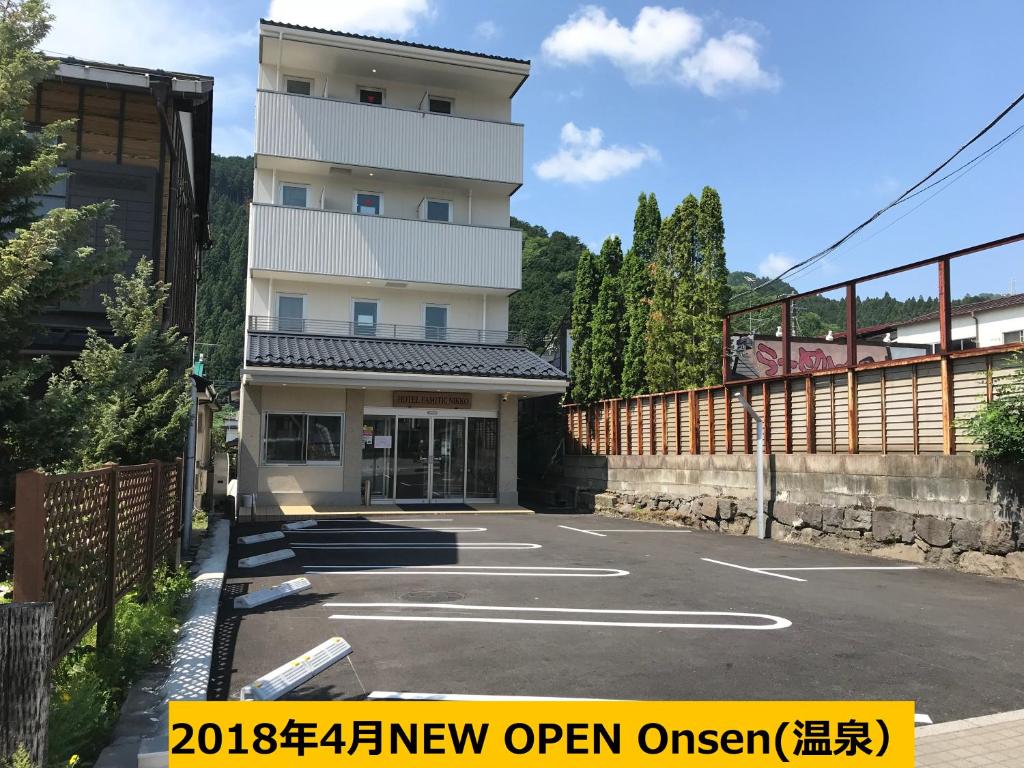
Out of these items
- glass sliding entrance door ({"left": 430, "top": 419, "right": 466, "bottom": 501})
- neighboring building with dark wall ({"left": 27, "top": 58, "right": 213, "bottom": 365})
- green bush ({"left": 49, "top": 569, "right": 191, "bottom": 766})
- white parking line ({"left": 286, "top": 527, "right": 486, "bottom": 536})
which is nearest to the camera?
green bush ({"left": 49, "top": 569, "right": 191, "bottom": 766})

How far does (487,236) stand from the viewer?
72.1 feet

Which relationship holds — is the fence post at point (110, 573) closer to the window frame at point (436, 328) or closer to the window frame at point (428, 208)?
the window frame at point (436, 328)

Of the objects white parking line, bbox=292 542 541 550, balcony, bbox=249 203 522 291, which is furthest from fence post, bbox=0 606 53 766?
balcony, bbox=249 203 522 291

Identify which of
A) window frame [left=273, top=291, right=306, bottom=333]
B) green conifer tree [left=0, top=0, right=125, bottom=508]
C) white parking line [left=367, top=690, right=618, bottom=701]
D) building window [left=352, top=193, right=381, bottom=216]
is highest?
building window [left=352, top=193, right=381, bottom=216]

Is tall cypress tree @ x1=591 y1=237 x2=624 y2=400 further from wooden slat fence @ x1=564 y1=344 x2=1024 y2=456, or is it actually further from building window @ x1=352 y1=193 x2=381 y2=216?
building window @ x1=352 y1=193 x2=381 y2=216

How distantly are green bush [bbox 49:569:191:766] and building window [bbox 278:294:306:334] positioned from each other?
1360cm

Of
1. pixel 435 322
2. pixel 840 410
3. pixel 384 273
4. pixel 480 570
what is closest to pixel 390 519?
pixel 435 322

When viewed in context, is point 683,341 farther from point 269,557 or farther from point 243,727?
point 243,727

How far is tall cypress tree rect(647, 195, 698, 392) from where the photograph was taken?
20328mm

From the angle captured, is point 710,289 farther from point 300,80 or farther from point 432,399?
A: point 300,80

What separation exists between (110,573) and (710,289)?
16946 millimetres

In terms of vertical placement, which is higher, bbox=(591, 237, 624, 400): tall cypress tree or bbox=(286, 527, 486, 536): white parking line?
bbox=(591, 237, 624, 400): tall cypress tree

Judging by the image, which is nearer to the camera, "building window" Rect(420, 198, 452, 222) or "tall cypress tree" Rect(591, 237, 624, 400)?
"building window" Rect(420, 198, 452, 222)

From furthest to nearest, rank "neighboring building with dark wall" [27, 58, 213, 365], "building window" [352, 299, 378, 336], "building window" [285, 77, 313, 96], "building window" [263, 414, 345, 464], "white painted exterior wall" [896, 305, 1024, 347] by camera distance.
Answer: "white painted exterior wall" [896, 305, 1024, 347]
"building window" [285, 77, 313, 96]
"building window" [352, 299, 378, 336]
"building window" [263, 414, 345, 464]
"neighboring building with dark wall" [27, 58, 213, 365]
